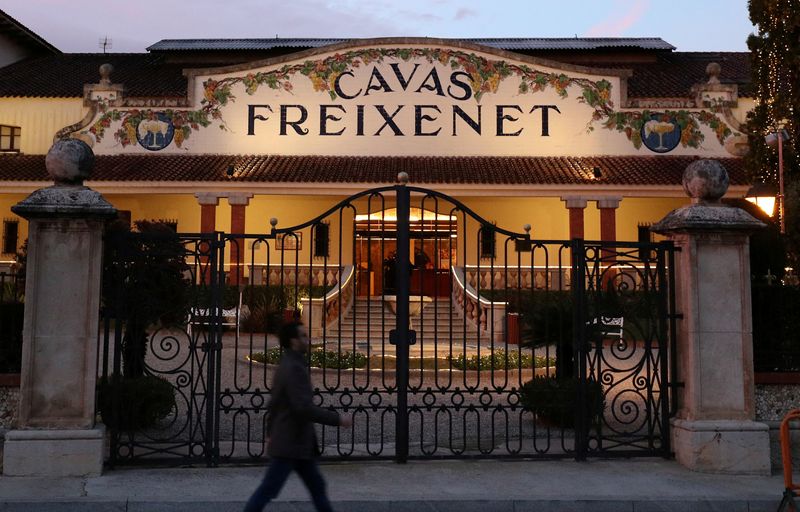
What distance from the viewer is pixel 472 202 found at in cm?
2641

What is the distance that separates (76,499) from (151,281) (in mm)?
2171

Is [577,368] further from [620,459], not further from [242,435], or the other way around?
[242,435]

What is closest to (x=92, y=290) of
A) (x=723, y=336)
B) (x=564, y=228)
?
(x=723, y=336)

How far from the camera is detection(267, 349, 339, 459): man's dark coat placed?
15.6 ft

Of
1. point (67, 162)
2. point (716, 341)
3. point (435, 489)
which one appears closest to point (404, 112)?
point (67, 162)

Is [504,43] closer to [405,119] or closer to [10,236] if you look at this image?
[405,119]

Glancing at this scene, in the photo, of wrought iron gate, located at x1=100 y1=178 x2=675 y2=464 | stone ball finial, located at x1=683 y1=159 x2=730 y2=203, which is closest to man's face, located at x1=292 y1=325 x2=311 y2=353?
wrought iron gate, located at x1=100 y1=178 x2=675 y2=464

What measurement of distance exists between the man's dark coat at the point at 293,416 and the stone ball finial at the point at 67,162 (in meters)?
3.29

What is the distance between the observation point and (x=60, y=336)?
21.6ft

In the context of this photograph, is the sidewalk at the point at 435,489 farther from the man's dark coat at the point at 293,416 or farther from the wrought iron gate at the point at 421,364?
the man's dark coat at the point at 293,416

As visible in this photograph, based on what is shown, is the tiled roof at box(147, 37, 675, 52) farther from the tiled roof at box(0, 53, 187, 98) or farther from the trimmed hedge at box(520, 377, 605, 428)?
the trimmed hedge at box(520, 377, 605, 428)

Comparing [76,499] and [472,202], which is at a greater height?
[472,202]

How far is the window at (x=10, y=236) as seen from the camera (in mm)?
26781

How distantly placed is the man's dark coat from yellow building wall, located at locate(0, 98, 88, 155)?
24994mm
